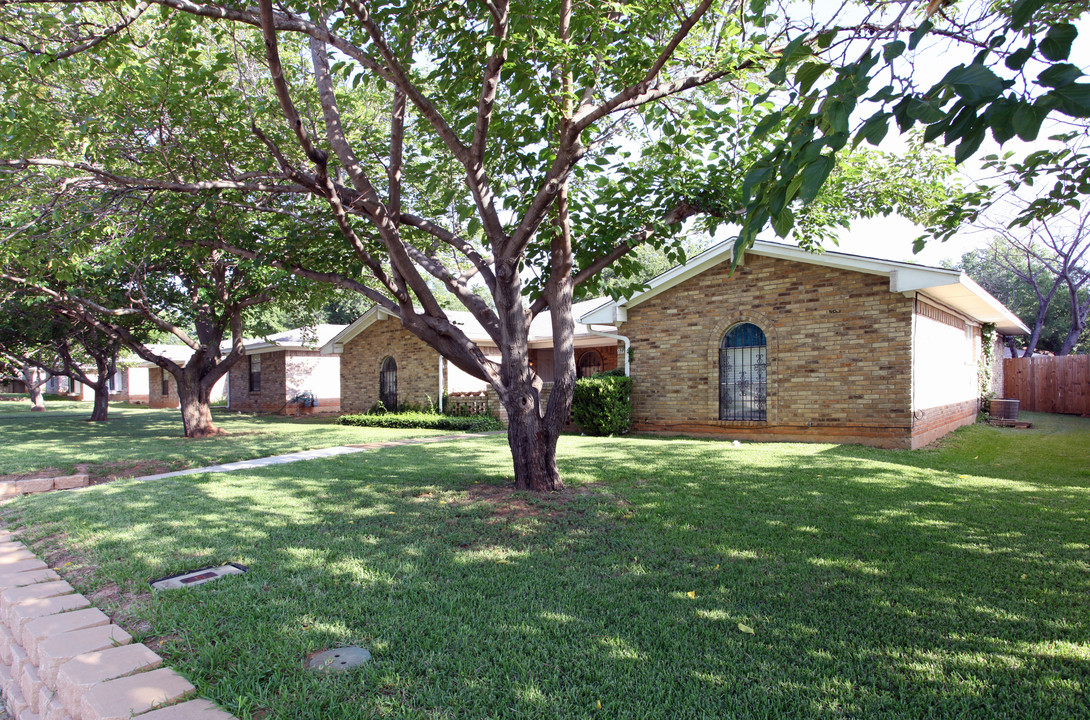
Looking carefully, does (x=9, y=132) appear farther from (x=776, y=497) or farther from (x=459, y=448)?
(x=776, y=497)

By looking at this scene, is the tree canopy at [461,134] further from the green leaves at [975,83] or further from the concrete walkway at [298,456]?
the concrete walkway at [298,456]

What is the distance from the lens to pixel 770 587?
3.78 m

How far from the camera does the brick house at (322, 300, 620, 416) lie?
19.3 meters

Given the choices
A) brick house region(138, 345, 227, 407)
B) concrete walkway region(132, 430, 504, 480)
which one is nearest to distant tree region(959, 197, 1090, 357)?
concrete walkway region(132, 430, 504, 480)

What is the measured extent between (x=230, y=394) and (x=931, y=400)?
95.5 feet

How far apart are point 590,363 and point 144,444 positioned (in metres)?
12.8

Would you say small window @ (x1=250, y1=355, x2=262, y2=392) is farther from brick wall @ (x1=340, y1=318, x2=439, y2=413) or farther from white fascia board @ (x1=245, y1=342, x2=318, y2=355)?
brick wall @ (x1=340, y1=318, x2=439, y2=413)

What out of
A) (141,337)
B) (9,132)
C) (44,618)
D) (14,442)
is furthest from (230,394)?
(44,618)

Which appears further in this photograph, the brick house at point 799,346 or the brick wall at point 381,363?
the brick wall at point 381,363

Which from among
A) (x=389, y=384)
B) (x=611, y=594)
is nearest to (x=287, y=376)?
(x=389, y=384)

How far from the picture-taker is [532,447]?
6.57m

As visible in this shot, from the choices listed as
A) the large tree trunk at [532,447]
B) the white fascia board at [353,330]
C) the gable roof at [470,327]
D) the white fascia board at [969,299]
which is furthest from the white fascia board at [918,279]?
the white fascia board at [353,330]

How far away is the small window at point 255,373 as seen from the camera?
1076 inches

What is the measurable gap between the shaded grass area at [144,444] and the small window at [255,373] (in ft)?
24.8
